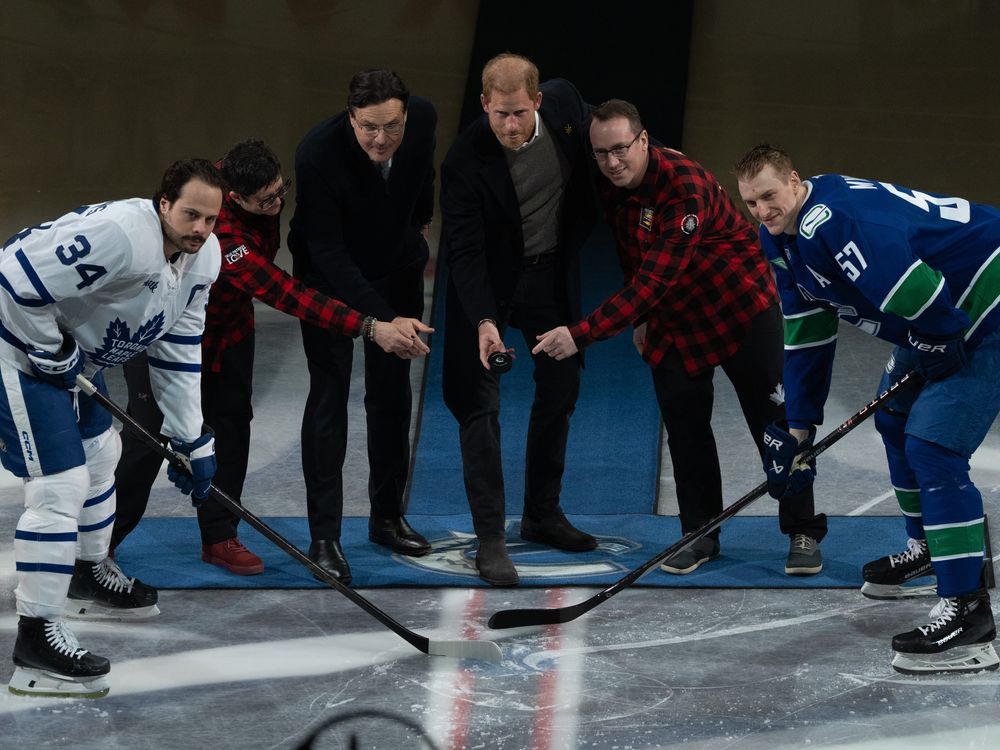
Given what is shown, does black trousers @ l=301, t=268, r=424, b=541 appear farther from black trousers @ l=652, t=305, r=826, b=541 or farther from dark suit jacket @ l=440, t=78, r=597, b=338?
black trousers @ l=652, t=305, r=826, b=541

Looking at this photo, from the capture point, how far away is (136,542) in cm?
438

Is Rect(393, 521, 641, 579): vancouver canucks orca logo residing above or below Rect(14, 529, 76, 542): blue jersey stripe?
below

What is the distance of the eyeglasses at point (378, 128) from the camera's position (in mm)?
3924

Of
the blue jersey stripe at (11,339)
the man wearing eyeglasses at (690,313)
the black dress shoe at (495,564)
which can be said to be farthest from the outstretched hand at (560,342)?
the blue jersey stripe at (11,339)

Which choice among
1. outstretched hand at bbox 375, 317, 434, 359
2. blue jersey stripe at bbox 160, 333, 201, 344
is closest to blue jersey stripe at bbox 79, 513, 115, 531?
blue jersey stripe at bbox 160, 333, 201, 344

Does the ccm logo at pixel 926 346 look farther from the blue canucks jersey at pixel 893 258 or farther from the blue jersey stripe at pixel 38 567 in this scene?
the blue jersey stripe at pixel 38 567

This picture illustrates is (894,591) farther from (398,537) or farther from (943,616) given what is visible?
(398,537)

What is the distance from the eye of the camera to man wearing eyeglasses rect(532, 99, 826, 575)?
3988 millimetres

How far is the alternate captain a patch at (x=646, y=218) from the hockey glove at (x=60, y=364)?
1.52 metres

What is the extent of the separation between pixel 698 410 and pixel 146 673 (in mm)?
1664

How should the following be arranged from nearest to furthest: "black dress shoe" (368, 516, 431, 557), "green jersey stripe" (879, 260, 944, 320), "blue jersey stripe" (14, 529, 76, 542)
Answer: "green jersey stripe" (879, 260, 944, 320), "blue jersey stripe" (14, 529, 76, 542), "black dress shoe" (368, 516, 431, 557)

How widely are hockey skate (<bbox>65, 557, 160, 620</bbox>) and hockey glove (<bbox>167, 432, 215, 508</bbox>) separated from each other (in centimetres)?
35

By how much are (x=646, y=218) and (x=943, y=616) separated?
4.26 feet

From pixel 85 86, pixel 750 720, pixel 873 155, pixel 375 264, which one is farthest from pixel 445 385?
pixel 85 86
